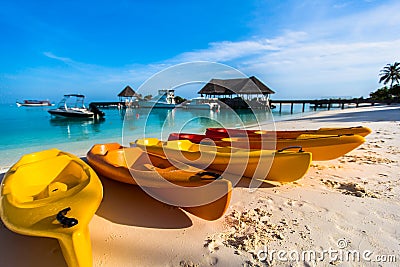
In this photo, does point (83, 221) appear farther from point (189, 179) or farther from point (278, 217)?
point (278, 217)

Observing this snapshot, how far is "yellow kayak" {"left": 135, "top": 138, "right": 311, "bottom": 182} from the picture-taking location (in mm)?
2939

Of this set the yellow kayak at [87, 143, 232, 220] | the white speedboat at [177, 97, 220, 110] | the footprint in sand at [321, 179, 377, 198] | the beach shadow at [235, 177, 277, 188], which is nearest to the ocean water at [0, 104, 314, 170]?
the white speedboat at [177, 97, 220, 110]

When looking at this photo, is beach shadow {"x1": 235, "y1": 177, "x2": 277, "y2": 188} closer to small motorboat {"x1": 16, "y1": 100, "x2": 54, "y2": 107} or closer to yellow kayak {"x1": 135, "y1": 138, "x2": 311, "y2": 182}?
yellow kayak {"x1": 135, "y1": 138, "x2": 311, "y2": 182}

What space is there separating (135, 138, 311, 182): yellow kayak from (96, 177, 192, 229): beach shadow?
92 cm

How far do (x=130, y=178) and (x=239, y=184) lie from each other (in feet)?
5.45

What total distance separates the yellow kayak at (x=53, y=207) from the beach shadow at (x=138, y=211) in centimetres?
50

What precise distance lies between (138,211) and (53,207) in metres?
0.98

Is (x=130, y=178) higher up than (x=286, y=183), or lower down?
higher up

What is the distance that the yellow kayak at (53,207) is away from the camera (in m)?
1.41

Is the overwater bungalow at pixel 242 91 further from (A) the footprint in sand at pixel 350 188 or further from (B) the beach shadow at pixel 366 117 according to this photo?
(A) the footprint in sand at pixel 350 188

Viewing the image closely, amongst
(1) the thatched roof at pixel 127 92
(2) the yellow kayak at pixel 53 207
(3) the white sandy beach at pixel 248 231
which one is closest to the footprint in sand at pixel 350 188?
(3) the white sandy beach at pixel 248 231

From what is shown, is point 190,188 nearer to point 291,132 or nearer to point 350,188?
point 350,188

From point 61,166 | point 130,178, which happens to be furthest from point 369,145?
point 61,166

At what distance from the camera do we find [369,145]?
5.37 meters
